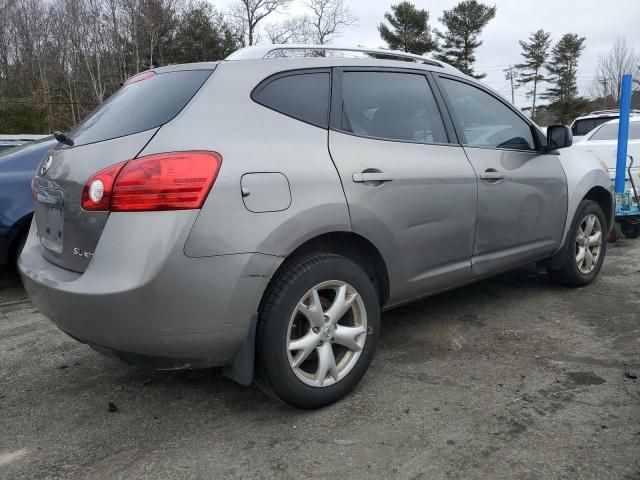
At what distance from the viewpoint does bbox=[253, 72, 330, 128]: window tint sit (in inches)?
101

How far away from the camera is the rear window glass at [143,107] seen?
2.39 meters

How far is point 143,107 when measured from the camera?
8.27 ft

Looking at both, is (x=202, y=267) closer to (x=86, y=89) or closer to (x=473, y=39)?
(x=86, y=89)

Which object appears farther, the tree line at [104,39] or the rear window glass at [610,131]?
the tree line at [104,39]

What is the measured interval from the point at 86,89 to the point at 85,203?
3668 cm

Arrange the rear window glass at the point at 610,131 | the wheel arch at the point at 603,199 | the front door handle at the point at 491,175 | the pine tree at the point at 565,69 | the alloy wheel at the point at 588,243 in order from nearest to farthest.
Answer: the front door handle at the point at 491,175 → the alloy wheel at the point at 588,243 → the wheel arch at the point at 603,199 → the rear window glass at the point at 610,131 → the pine tree at the point at 565,69

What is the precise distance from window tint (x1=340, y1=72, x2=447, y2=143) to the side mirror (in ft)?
3.87

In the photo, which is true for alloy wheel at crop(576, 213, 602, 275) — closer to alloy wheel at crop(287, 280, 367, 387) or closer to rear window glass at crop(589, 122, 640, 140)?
alloy wheel at crop(287, 280, 367, 387)

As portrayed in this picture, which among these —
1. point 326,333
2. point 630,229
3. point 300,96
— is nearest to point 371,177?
point 300,96

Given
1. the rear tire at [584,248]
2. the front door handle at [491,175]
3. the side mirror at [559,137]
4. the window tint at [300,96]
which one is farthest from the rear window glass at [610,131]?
the window tint at [300,96]

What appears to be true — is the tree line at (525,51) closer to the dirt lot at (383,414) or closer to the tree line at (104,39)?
the tree line at (104,39)

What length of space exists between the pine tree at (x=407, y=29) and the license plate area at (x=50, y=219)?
42084 mm

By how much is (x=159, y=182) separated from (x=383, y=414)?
1.47 metres

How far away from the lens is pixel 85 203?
7.47 feet
